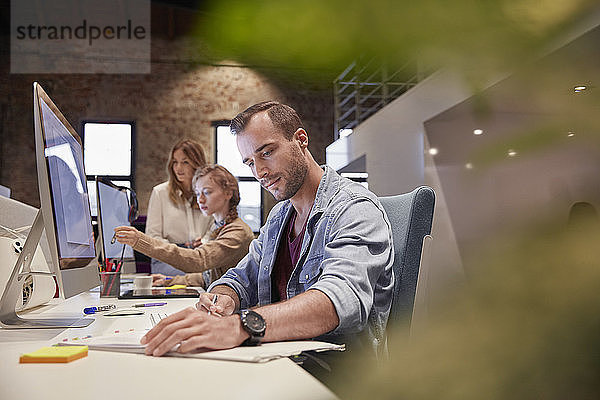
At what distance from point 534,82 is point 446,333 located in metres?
0.08

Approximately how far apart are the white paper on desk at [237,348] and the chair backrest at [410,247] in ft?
1.15

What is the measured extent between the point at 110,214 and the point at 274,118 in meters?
1.00

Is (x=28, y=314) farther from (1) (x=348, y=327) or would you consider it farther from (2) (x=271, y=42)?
(2) (x=271, y=42)

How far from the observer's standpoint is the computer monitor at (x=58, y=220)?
97 centimetres

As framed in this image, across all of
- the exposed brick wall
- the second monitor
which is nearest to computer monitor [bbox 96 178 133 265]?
the second monitor

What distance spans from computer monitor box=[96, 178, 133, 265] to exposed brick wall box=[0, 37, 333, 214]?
5075 millimetres

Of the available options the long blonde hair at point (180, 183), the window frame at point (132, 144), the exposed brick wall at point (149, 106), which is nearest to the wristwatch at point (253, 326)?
the long blonde hair at point (180, 183)

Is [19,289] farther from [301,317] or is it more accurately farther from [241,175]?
[241,175]

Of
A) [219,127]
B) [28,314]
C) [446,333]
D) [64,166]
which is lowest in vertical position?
[28,314]

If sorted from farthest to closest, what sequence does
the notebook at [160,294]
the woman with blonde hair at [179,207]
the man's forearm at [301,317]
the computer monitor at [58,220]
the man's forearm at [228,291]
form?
the woman with blonde hair at [179,207] < the notebook at [160,294] < the man's forearm at [228,291] < the computer monitor at [58,220] < the man's forearm at [301,317]

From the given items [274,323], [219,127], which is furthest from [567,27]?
[219,127]

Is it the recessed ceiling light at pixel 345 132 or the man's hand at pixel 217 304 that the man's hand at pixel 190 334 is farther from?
the recessed ceiling light at pixel 345 132

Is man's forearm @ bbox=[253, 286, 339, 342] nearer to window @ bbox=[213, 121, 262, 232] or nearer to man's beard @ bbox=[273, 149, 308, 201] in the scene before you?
man's beard @ bbox=[273, 149, 308, 201]

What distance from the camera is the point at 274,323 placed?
0.87 metres
